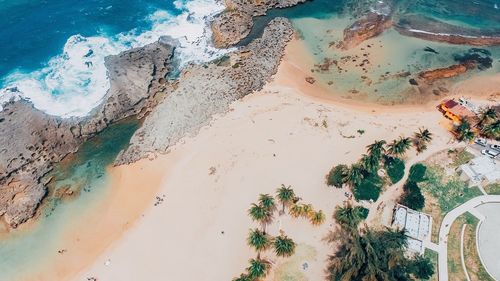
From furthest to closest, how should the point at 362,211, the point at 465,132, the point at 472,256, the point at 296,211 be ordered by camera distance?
the point at 465,132, the point at 362,211, the point at 296,211, the point at 472,256

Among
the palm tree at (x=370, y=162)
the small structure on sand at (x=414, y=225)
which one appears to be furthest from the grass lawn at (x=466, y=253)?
the palm tree at (x=370, y=162)

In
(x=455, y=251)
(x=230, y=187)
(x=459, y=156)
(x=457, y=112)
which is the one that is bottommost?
(x=455, y=251)

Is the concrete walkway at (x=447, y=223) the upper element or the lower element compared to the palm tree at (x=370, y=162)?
lower

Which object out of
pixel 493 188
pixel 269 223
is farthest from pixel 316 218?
pixel 493 188

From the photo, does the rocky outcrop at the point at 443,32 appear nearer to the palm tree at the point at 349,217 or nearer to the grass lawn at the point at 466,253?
the grass lawn at the point at 466,253

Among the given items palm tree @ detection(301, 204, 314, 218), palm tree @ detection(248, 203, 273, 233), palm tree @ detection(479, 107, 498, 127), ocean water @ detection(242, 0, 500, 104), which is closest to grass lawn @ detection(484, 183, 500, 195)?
palm tree @ detection(479, 107, 498, 127)

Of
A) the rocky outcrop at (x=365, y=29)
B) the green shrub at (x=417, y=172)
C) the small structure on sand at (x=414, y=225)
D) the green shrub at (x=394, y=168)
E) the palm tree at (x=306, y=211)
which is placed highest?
the rocky outcrop at (x=365, y=29)

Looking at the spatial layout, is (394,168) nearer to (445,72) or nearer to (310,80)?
(310,80)
